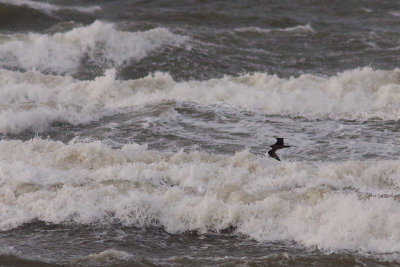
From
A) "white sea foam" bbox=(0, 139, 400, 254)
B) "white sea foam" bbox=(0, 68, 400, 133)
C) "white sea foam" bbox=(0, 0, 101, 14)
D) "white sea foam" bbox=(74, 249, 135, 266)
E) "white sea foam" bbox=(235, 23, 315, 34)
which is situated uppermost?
"white sea foam" bbox=(0, 0, 101, 14)

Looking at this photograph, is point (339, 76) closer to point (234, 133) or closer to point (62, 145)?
point (234, 133)

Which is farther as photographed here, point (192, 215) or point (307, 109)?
point (307, 109)

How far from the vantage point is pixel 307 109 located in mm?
14688

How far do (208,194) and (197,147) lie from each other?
7.74ft

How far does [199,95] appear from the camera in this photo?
1542cm

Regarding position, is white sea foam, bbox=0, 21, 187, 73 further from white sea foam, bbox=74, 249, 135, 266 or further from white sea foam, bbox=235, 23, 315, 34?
white sea foam, bbox=74, 249, 135, 266

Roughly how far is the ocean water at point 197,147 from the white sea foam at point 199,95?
37 mm

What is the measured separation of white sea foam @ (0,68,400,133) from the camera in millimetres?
14180

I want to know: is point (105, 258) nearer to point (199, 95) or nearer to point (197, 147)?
point (197, 147)

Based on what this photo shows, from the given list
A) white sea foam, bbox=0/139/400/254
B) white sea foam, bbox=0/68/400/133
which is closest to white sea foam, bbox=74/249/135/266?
white sea foam, bbox=0/139/400/254

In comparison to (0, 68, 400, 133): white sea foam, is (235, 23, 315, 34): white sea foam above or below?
above

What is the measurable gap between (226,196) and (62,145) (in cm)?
286

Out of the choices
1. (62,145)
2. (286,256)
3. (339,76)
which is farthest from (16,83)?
(286,256)

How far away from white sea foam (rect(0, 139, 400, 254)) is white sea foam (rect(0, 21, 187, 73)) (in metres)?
7.59
